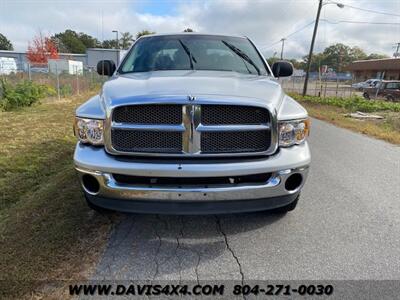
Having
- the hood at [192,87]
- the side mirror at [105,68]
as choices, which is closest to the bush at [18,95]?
the side mirror at [105,68]

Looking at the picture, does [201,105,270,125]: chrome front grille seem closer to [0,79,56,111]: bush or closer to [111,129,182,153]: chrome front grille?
[111,129,182,153]: chrome front grille

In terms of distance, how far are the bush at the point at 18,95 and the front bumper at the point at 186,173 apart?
429 inches

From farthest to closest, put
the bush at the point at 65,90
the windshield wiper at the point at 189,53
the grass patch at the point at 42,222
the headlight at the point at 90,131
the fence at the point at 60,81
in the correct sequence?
1. the bush at the point at 65,90
2. the fence at the point at 60,81
3. the windshield wiper at the point at 189,53
4. the headlight at the point at 90,131
5. the grass patch at the point at 42,222

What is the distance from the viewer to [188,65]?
4047mm

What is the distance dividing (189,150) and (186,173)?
206mm

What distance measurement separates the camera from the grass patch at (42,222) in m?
2.60

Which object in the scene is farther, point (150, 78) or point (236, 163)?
point (150, 78)

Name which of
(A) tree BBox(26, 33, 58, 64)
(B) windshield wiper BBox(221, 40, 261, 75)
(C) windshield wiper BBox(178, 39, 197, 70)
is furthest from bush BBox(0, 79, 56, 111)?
A: (A) tree BBox(26, 33, 58, 64)

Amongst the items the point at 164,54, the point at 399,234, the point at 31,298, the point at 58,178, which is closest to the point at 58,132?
the point at 58,178

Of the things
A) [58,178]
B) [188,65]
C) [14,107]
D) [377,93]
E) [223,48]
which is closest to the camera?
[188,65]

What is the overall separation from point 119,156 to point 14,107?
11260 mm

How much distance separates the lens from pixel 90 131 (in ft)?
9.52

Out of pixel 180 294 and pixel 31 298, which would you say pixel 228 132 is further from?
pixel 31 298

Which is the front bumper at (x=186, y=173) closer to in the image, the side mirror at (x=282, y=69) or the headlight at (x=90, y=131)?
the headlight at (x=90, y=131)
